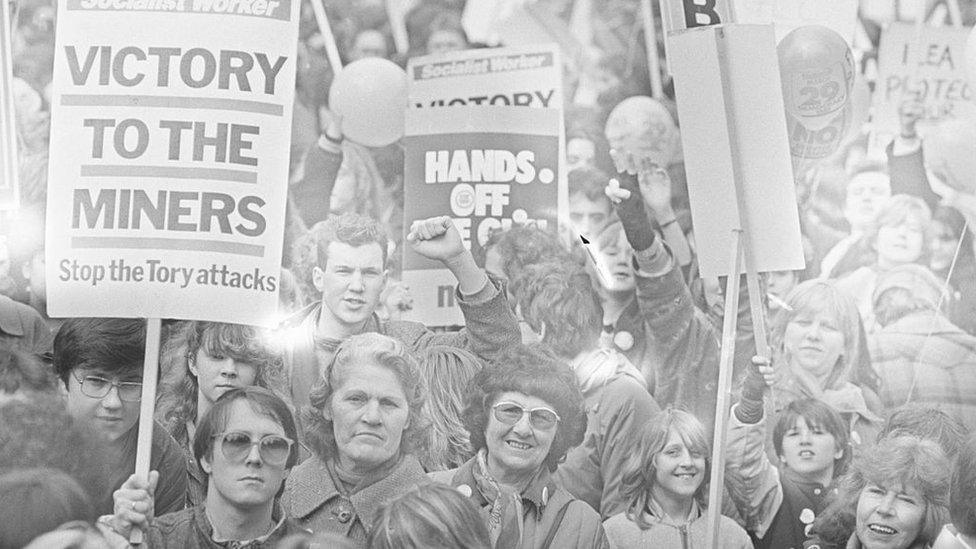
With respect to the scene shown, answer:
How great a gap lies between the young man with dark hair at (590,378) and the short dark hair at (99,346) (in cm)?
105

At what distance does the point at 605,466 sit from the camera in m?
3.86

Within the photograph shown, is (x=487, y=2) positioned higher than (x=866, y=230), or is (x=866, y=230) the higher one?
(x=487, y=2)

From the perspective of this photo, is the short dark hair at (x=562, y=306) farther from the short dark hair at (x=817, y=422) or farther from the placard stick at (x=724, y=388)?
the short dark hair at (x=817, y=422)

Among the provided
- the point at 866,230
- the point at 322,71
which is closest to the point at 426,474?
the point at 322,71

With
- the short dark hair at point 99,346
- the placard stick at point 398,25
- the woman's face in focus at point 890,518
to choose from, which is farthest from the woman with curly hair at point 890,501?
the short dark hair at point 99,346

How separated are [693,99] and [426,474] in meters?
1.27

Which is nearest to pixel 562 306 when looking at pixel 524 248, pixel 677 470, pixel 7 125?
pixel 524 248

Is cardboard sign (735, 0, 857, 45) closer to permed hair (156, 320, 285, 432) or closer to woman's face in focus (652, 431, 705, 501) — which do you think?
woman's face in focus (652, 431, 705, 501)

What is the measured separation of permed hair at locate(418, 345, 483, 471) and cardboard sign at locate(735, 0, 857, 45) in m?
1.27

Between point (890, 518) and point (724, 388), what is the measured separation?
631 mm

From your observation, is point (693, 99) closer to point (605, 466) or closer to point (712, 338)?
point (712, 338)

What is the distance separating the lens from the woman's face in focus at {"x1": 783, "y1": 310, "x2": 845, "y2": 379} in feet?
13.1

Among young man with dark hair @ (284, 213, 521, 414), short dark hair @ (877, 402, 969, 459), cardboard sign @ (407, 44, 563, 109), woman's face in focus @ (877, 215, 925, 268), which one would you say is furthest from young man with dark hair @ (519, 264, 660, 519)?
woman's face in focus @ (877, 215, 925, 268)

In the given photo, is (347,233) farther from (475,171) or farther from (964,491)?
(964,491)
